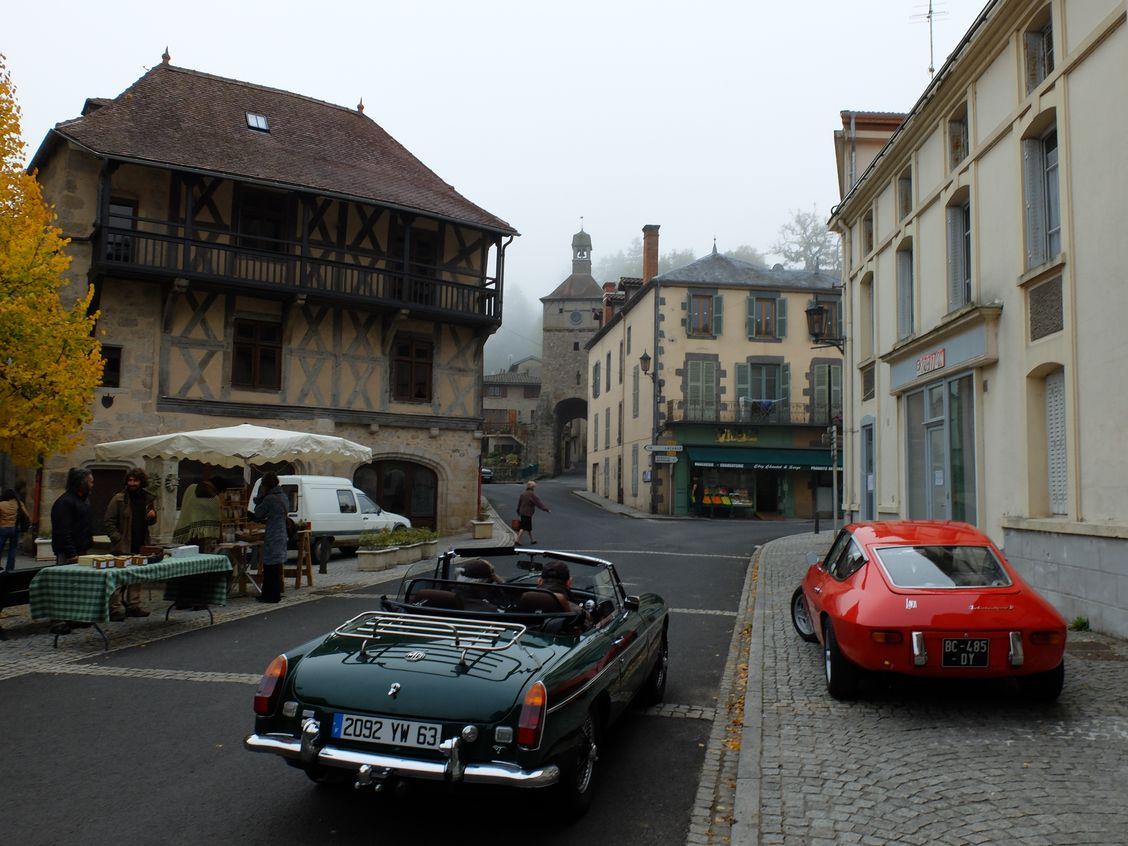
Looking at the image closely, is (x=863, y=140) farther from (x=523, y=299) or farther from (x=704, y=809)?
(x=523, y=299)

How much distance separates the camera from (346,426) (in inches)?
867

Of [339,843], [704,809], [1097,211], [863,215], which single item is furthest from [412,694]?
[863,215]

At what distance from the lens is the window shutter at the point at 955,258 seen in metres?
13.2

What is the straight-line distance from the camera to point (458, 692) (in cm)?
387

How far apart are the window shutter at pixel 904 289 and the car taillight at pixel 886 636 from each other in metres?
11.2

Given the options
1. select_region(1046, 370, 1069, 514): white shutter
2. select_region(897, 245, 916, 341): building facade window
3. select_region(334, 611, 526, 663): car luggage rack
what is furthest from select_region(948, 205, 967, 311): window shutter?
select_region(334, 611, 526, 663): car luggage rack

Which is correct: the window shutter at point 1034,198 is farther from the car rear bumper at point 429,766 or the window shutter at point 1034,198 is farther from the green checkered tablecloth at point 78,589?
the green checkered tablecloth at point 78,589

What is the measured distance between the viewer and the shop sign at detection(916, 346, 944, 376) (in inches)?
521

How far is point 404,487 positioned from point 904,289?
539 inches

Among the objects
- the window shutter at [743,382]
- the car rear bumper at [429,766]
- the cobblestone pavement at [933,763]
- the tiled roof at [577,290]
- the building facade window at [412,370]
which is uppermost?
the tiled roof at [577,290]

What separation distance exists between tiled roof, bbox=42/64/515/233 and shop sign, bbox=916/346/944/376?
42.0 feet

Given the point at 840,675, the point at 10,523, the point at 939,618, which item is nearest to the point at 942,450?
the point at 840,675

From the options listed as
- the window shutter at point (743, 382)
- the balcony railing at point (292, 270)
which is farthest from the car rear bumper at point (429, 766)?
the window shutter at point (743, 382)

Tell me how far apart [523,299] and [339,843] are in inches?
6195
